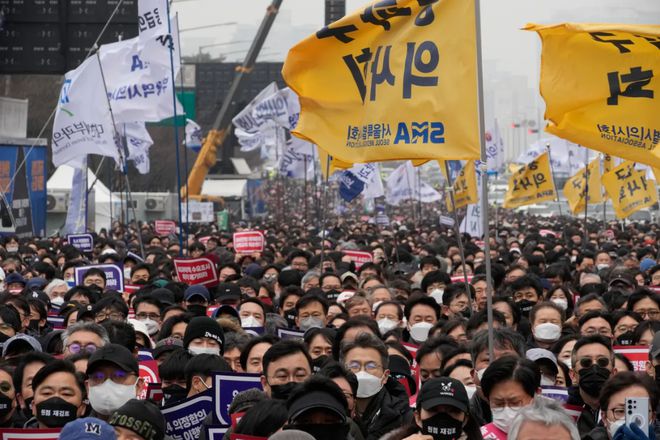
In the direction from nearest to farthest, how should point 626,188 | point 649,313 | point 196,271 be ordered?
point 649,313
point 196,271
point 626,188

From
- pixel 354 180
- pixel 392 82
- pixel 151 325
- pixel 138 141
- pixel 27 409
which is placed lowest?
pixel 27 409

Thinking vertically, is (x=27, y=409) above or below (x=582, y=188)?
below

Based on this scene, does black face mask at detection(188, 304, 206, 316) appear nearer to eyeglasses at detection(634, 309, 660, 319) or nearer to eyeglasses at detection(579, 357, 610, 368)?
eyeglasses at detection(634, 309, 660, 319)

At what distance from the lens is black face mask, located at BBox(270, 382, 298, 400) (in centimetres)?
707

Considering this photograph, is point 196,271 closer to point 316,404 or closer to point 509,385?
point 509,385

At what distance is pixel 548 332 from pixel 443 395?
185 inches

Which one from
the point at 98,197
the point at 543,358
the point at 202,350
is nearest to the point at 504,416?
the point at 543,358

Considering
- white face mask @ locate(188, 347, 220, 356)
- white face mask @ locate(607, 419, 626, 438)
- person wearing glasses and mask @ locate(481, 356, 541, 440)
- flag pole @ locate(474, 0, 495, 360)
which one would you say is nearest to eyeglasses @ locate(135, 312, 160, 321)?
white face mask @ locate(188, 347, 220, 356)

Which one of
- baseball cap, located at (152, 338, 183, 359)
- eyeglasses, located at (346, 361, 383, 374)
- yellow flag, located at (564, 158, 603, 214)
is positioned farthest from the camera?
yellow flag, located at (564, 158, 603, 214)

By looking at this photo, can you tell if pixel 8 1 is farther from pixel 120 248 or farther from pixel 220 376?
pixel 220 376

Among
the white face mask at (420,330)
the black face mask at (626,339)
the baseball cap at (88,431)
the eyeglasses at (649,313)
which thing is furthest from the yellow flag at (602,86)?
the baseball cap at (88,431)

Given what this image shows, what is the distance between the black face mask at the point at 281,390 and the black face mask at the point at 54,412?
3.13 feet

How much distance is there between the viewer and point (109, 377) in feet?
24.5

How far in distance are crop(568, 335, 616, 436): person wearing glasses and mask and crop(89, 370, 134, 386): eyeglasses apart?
225 cm
